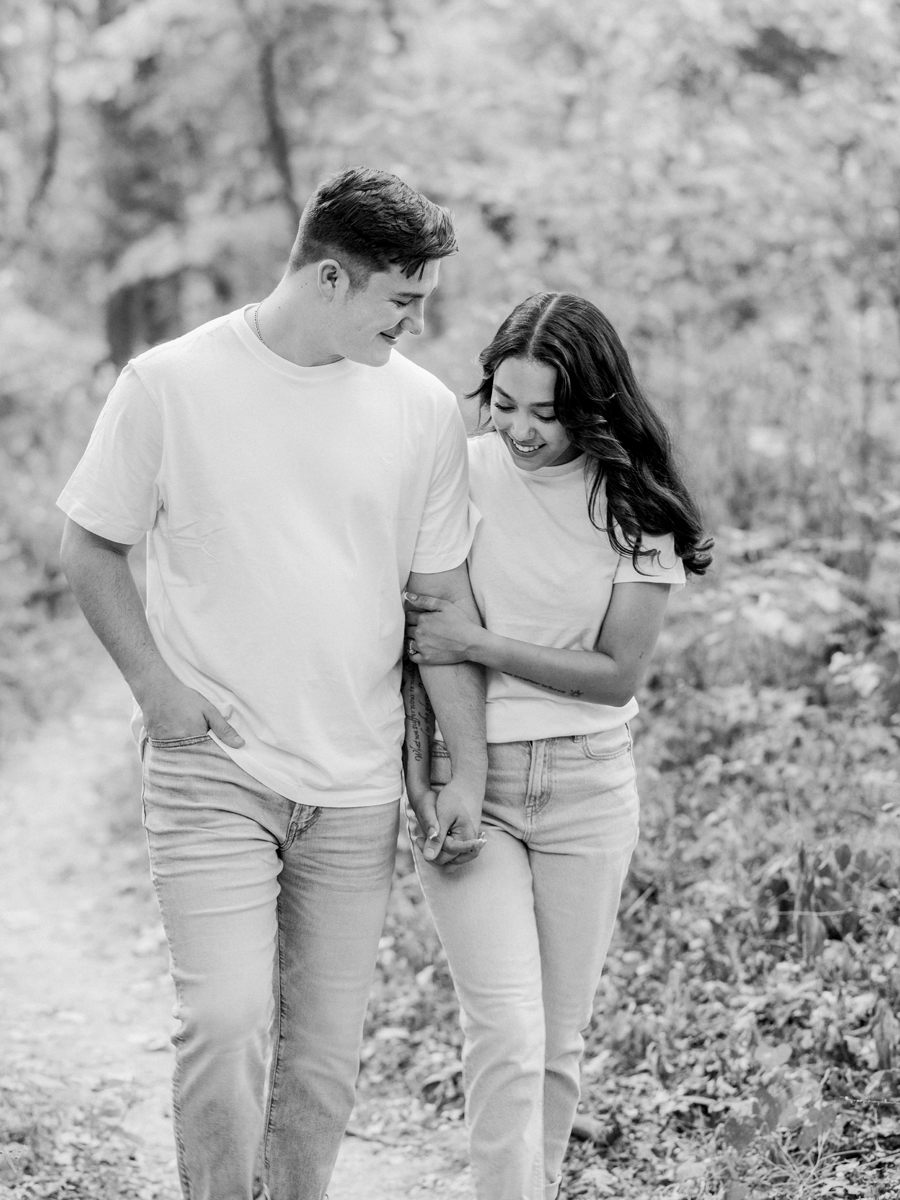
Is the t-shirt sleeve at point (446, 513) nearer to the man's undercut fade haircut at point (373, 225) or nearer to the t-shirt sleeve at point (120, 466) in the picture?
the man's undercut fade haircut at point (373, 225)

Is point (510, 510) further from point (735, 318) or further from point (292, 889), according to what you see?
point (735, 318)

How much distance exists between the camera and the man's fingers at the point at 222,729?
261cm

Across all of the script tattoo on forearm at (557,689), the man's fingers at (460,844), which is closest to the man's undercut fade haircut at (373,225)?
the script tattoo on forearm at (557,689)

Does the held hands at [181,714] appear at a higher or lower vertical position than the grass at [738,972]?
higher

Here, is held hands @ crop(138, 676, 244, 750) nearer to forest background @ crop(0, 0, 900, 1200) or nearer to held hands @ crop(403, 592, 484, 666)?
held hands @ crop(403, 592, 484, 666)

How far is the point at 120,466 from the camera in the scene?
8.38ft

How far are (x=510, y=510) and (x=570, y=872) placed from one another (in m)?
0.79

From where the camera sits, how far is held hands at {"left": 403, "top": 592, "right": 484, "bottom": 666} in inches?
107

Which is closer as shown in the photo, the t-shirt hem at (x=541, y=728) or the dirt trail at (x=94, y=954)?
the t-shirt hem at (x=541, y=728)

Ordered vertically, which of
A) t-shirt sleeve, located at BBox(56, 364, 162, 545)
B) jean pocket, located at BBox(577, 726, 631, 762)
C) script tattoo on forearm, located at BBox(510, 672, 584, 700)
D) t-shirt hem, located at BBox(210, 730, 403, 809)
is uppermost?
t-shirt sleeve, located at BBox(56, 364, 162, 545)

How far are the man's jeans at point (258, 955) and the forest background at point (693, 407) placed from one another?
40.2 inches

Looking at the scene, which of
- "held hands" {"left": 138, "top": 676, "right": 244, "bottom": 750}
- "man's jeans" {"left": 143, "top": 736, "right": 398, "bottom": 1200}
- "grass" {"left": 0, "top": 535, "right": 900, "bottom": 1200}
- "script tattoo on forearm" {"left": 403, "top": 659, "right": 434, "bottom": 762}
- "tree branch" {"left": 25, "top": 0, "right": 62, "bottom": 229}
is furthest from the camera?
"tree branch" {"left": 25, "top": 0, "right": 62, "bottom": 229}

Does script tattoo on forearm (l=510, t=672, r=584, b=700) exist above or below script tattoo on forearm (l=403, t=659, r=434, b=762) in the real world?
above

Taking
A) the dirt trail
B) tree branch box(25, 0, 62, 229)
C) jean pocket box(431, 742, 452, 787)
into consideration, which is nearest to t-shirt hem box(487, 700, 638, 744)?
jean pocket box(431, 742, 452, 787)
